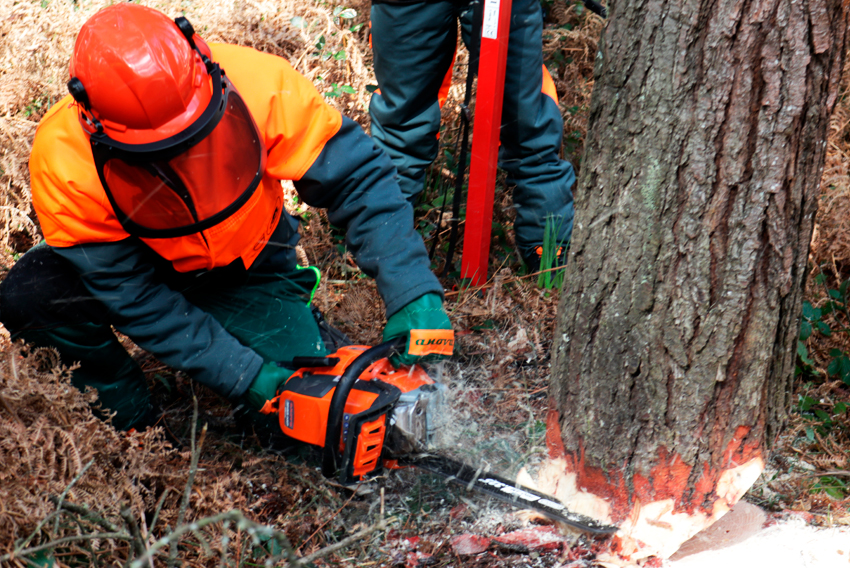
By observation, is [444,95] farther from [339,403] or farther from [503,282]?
[339,403]

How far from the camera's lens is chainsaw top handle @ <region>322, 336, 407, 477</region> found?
1.97m

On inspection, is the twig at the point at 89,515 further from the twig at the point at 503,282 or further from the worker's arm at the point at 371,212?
the twig at the point at 503,282

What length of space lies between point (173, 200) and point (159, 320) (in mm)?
441

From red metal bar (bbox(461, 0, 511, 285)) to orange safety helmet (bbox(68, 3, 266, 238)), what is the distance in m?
1.28

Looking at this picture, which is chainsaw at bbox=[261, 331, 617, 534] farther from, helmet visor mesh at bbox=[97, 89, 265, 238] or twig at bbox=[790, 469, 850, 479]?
twig at bbox=[790, 469, 850, 479]

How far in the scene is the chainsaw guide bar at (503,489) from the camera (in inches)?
72.9

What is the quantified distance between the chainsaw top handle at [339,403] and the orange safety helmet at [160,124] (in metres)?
0.66

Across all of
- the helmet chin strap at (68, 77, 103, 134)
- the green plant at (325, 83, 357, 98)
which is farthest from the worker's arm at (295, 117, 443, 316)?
the green plant at (325, 83, 357, 98)

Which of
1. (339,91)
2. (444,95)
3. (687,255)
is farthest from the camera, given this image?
(339,91)

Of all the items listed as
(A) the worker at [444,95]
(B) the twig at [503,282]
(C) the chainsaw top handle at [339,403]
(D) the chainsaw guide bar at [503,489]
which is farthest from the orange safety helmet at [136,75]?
(B) the twig at [503,282]

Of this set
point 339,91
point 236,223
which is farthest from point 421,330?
point 339,91

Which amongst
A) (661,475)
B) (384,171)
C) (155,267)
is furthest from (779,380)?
(155,267)

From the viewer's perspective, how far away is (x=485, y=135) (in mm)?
3105

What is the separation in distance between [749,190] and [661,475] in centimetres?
78
